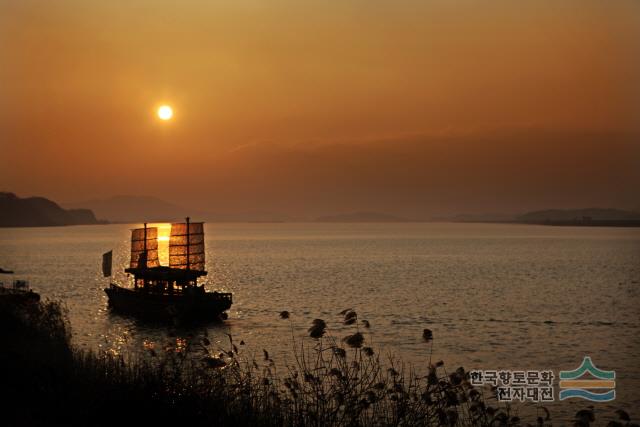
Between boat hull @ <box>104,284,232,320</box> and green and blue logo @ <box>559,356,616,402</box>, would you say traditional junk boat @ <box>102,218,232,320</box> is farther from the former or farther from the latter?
green and blue logo @ <box>559,356,616,402</box>

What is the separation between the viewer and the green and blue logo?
30.9 meters

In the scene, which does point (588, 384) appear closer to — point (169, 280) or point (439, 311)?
point (439, 311)

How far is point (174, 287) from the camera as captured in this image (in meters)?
63.2

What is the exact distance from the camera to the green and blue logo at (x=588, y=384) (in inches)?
1215

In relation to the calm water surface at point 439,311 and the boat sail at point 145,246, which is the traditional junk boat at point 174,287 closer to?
the boat sail at point 145,246

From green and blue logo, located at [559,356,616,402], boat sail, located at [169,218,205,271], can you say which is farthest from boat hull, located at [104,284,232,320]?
green and blue logo, located at [559,356,616,402]

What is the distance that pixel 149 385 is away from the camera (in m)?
13.8

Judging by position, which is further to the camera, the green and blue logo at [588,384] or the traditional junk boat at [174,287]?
the traditional junk boat at [174,287]

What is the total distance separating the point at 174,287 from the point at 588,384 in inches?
1533

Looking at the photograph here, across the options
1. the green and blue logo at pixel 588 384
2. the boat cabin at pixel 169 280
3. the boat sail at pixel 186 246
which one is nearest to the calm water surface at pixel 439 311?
the green and blue logo at pixel 588 384

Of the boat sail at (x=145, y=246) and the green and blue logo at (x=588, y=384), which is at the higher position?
the boat sail at (x=145, y=246)

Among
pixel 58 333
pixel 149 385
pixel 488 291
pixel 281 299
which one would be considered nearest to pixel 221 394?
pixel 149 385

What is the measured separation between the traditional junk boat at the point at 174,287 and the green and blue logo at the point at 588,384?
1025 inches

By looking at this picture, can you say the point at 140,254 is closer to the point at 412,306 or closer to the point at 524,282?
the point at 412,306
